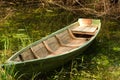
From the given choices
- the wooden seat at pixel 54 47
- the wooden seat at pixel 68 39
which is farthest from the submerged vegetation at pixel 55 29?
the wooden seat at pixel 54 47

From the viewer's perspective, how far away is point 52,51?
7441 millimetres

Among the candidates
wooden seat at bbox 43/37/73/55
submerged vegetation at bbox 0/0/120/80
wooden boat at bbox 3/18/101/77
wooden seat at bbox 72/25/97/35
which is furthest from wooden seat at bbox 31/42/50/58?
wooden seat at bbox 72/25/97/35

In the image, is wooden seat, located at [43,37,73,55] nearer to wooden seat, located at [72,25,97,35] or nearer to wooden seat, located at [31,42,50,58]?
wooden seat, located at [31,42,50,58]

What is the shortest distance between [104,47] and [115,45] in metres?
0.36

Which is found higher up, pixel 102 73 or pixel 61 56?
pixel 61 56

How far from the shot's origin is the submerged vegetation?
669 cm

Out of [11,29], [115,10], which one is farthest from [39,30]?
[115,10]

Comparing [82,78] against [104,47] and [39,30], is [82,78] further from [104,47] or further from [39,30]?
[39,30]

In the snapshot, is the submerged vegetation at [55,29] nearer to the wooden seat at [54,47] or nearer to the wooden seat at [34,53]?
the wooden seat at [34,53]

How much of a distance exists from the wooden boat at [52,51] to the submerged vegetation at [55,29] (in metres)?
0.23

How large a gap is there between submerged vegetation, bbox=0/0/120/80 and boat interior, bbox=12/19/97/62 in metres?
0.32

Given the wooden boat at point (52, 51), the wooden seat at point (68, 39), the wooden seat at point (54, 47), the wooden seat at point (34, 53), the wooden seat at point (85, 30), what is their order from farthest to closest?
the wooden seat at point (85, 30), the wooden seat at point (68, 39), the wooden seat at point (54, 47), the wooden seat at point (34, 53), the wooden boat at point (52, 51)

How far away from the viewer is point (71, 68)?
6926 millimetres

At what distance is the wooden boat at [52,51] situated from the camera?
5531mm
